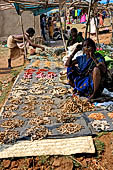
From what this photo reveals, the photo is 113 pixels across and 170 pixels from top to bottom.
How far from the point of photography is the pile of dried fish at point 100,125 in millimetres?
2664

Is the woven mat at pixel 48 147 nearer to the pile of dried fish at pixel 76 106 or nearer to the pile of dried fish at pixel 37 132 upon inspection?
the pile of dried fish at pixel 37 132

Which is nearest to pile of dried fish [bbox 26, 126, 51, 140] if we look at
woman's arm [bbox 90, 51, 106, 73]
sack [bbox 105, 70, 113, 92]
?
woman's arm [bbox 90, 51, 106, 73]

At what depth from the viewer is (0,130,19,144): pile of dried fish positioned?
Answer: 2.46m

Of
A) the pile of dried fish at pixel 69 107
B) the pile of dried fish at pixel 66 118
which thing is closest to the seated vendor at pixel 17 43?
the pile of dried fish at pixel 69 107

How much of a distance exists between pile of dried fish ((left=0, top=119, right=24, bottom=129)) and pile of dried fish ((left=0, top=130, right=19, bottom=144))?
142 mm

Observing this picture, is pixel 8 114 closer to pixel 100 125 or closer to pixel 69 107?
pixel 69 107

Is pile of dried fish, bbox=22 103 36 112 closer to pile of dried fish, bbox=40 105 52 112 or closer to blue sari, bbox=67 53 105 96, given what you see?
pile of dried fish, bbox=40 105 52 112

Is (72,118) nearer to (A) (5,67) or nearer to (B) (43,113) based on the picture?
(B) (43,113)

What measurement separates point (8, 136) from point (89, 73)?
6.19ft

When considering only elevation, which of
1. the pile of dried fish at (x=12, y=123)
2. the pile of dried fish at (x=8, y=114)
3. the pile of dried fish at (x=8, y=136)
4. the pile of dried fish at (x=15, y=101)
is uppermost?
the pile of dried fish at (x=15, y=101)

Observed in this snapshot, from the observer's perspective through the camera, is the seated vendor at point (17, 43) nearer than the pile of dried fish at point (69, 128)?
No

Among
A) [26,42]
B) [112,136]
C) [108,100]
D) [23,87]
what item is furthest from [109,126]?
[26,42]

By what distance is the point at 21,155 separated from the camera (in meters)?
2.27

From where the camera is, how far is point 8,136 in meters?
2.52
